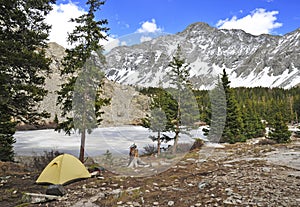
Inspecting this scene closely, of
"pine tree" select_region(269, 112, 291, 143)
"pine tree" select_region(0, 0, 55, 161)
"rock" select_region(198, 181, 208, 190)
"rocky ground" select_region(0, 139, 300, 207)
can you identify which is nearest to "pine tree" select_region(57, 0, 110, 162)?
"pine tree" select_region(0, 0, 55, 161)

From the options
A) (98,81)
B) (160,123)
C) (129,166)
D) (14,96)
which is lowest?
(129,166)

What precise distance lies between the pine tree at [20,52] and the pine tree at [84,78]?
1.86 meters

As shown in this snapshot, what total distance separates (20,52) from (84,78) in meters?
3.31

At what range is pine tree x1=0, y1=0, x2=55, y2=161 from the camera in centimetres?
1136

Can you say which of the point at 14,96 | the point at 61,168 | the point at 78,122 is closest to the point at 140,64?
the point at 78,122

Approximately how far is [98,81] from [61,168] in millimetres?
5413

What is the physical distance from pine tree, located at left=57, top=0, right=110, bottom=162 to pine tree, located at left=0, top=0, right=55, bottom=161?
1856 mm

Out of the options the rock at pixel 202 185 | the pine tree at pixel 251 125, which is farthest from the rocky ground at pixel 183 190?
the pine tree at pixel 251 125

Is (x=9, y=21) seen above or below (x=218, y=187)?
above

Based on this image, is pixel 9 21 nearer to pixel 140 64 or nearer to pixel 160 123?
pixel 140 64

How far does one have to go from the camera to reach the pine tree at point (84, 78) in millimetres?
13398

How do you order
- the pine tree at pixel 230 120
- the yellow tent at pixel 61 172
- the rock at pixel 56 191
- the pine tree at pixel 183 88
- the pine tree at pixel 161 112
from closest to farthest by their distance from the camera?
the rock at pixel 56 191 → the yellow tent at pixel 61 172 → the pine tree at pixel 183 88 → the pine tree at pixel 161 112 → the pine tree at pixel 230 120

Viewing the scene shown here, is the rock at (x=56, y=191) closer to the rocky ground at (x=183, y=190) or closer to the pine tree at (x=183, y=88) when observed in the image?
the rocky ground at (x=183, y=190)

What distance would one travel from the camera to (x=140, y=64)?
1179 cm
